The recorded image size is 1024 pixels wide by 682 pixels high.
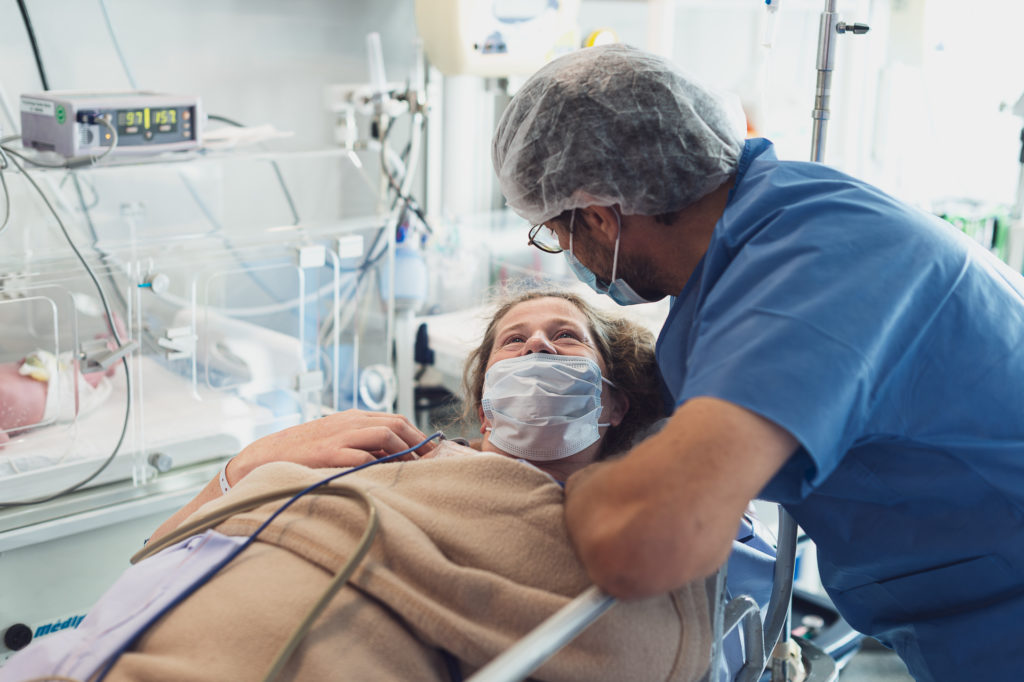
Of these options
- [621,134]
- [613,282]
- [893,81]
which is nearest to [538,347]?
[613,282]

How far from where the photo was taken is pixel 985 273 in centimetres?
112

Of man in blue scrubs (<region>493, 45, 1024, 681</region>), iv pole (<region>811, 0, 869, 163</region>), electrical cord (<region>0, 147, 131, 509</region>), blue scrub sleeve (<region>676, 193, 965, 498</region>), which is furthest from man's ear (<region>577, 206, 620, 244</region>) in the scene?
electrical cord (<region>0, 147, 131, 509</region>)

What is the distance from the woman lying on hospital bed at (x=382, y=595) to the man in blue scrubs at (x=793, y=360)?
0.13 m

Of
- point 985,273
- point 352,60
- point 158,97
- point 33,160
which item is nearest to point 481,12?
point 352,60

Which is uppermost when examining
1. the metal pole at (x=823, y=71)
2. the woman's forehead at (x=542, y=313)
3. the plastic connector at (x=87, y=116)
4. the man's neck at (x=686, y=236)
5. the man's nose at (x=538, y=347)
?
the metal pole at (x=823, y=71)

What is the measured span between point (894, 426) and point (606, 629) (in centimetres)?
40

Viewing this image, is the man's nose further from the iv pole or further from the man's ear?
the iv pole

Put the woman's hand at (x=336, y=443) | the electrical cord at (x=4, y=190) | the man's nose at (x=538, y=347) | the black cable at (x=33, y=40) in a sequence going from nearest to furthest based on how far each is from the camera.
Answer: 1. the woman's hand at (x=336, y=443)
2. the man's nose at (x=538, y=347)
3. the electrical cord at (x=4, y=190)
4. the black cable at (x=33, y=40)

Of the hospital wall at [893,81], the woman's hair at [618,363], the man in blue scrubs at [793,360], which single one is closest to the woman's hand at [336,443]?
the woman's hair at [618,363]

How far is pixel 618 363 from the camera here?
5.45 feet

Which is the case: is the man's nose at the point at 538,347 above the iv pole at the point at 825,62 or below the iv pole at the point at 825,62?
below

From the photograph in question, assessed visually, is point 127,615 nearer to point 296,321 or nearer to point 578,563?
point 578,563

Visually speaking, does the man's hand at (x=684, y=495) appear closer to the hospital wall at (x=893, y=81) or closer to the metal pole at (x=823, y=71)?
the metal pole at (x=823, y=71)

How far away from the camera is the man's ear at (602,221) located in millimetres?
1262
